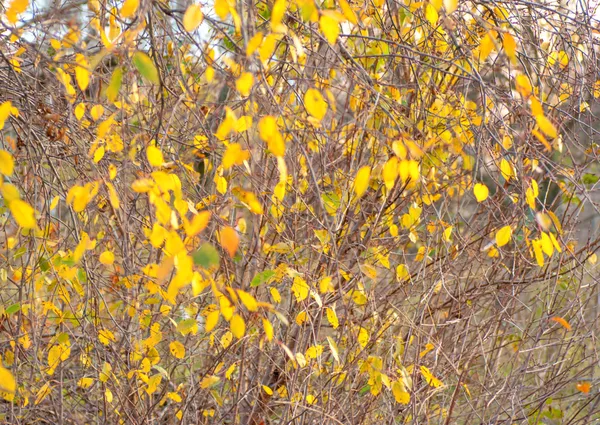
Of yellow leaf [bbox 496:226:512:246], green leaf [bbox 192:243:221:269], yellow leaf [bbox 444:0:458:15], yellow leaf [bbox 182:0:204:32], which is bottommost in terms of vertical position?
yellow leaf [bbox 496:226:512:246]

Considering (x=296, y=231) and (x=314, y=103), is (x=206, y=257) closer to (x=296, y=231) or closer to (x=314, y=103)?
(x=314, y=103)

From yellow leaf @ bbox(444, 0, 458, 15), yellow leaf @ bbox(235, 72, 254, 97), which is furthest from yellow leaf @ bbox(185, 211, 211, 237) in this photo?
yellow leaf @ bbox(444, 0, 458, 15)

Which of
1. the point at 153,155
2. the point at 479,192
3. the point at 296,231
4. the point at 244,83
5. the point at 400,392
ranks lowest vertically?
the point at 400,392

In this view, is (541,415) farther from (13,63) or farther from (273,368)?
(13,63)

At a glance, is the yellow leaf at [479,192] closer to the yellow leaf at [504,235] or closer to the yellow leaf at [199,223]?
the yellow leaf at [504,235]

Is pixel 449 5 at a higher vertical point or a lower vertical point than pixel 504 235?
higher

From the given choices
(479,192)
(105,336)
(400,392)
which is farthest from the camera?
(105,336)

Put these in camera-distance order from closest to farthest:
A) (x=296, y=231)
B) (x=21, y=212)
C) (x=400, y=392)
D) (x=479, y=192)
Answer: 1. (x=21, y=212)
2. (x=479, y=192)
3. (x=400, y=392)
4. (x=296, y=231)

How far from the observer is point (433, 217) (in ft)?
10.8

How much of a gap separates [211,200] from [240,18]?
1.06 m

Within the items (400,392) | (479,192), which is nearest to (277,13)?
(479,192)

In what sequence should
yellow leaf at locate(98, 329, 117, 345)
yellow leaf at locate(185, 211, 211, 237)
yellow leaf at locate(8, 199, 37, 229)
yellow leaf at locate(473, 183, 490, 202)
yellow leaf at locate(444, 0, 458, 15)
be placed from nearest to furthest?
1. yellow leaf at locate(8, 199, 37, 229)
2. yellow leaf at locate(185, 211, 211, 237)
3. yellow leaf at locate(444, 0, 458, 15)
4. yellow leaf at locate(473, 183, 490, 202)
5. yellow leaf at locate(98, 329, 117, 345)

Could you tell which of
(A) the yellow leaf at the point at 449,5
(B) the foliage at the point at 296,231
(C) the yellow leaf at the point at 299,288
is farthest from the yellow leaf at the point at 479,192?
(C) the yellow leaf at the point at 299,288

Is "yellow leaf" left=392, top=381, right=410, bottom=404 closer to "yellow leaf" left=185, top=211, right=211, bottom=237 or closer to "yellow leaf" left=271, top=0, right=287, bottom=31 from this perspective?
"yellow leaf" left=185, top=211, right=211, bottom=237
